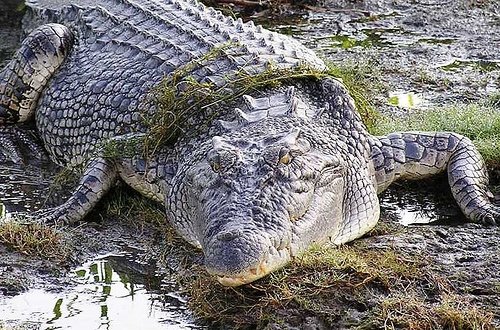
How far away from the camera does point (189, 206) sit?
5.16m

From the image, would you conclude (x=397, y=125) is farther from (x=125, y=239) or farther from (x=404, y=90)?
(x=125, y=239)

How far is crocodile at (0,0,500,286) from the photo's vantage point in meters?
4.60

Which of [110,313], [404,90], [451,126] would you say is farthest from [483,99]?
[110,313]

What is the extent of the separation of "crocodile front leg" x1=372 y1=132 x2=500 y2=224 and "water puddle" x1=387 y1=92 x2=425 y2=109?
2067mm

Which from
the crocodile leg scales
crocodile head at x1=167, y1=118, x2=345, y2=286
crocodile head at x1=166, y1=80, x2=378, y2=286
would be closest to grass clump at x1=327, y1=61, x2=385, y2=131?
crocodile head at x1=166, y1=80, x2=378, y2=286

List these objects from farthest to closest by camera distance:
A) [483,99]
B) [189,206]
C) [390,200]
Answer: [483,99] → [390,200] → [189,206]

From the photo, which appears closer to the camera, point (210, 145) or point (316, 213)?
point (316, 213)

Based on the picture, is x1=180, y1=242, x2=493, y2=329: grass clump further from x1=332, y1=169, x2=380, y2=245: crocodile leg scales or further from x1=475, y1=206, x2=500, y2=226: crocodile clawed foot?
x1=475, y1=206, x2=500, y2=226: crocodile clawed foot

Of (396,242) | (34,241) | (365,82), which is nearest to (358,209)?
(396,242)

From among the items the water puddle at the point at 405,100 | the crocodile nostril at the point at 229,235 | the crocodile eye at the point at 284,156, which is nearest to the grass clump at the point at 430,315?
the crocodile nostril at the point at 229,235

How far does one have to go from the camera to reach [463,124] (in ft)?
22.7

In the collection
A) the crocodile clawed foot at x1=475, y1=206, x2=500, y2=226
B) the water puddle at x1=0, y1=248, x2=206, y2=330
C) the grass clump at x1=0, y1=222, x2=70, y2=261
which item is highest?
the crocodile clawed foot at x1=475, y1=206, x2=500, y2=226

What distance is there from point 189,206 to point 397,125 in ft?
7.86

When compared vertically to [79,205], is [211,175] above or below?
above
